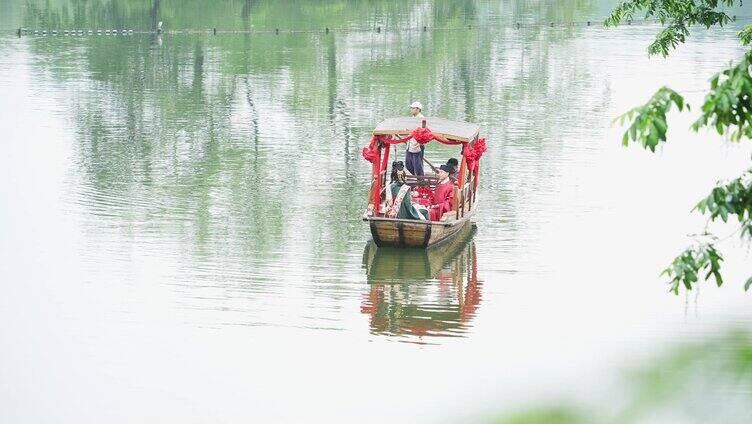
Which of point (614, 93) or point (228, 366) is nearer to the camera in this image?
point (228, 366)

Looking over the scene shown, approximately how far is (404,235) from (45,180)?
9698mm

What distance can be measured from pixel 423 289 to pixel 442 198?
2182 mm

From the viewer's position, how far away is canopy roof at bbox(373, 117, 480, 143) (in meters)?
19.1

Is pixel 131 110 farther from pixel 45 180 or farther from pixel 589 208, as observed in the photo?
pixel 589 208

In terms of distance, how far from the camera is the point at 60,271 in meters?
18.4

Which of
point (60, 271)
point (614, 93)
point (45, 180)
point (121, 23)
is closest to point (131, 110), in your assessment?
point (45, 180)

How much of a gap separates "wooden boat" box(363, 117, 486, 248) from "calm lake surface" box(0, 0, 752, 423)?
1.18 ft

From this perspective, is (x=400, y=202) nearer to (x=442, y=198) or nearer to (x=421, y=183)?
(x=442, y=198)

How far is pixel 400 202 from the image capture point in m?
18.1

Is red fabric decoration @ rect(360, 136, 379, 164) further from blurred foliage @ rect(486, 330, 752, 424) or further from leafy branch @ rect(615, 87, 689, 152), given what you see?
blurred foliage @ rect(486, 330, 752, 424)

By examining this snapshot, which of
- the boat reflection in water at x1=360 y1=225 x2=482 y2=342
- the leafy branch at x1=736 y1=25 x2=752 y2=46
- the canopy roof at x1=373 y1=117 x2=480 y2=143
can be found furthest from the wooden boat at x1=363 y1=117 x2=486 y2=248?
the leafy branch at x1=736 y1=25 x2=752 y2=46

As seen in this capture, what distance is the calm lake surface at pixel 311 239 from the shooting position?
13.8m

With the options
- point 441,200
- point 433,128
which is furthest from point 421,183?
point 433,128

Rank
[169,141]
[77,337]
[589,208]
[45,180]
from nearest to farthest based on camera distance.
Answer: [77,337] → [589,208] → [45,180] → [169,141]
